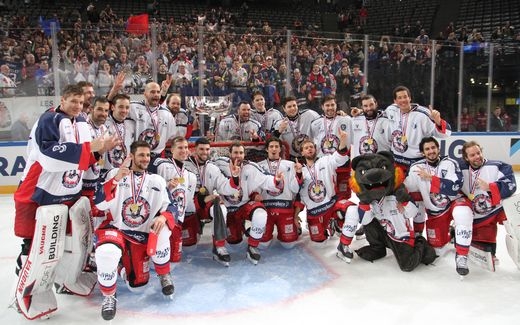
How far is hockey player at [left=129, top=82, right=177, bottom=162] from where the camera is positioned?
13.1ft

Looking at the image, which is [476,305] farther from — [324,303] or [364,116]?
[364,116]

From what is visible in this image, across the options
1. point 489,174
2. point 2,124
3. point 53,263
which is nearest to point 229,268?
point 53,263

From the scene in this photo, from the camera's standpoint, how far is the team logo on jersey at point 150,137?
13.1 feet

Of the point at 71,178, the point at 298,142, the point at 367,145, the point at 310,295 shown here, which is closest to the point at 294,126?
the point at 298,142

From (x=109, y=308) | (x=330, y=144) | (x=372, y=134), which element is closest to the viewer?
(x=109, y=308)

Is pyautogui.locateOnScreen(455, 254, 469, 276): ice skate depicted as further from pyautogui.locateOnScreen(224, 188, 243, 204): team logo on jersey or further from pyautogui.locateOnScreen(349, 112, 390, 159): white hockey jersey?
pyautogui.locateOnScreen(224, 188, 243, 204): team logo on jersey

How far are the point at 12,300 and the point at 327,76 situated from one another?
18.1 feet

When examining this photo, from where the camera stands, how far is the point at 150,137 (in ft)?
13.2

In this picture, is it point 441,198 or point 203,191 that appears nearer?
point 441,198

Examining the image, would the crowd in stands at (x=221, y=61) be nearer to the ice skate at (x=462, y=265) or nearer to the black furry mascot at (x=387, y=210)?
the black furry mascot at (x=387, y=210)

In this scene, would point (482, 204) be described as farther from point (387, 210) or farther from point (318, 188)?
point (318, 188)

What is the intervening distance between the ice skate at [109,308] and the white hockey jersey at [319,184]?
6.18 feet

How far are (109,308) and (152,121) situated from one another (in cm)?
181

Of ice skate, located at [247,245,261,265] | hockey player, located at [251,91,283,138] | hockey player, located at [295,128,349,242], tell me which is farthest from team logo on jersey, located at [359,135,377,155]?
ice skate, located at [247,245,261,265]
